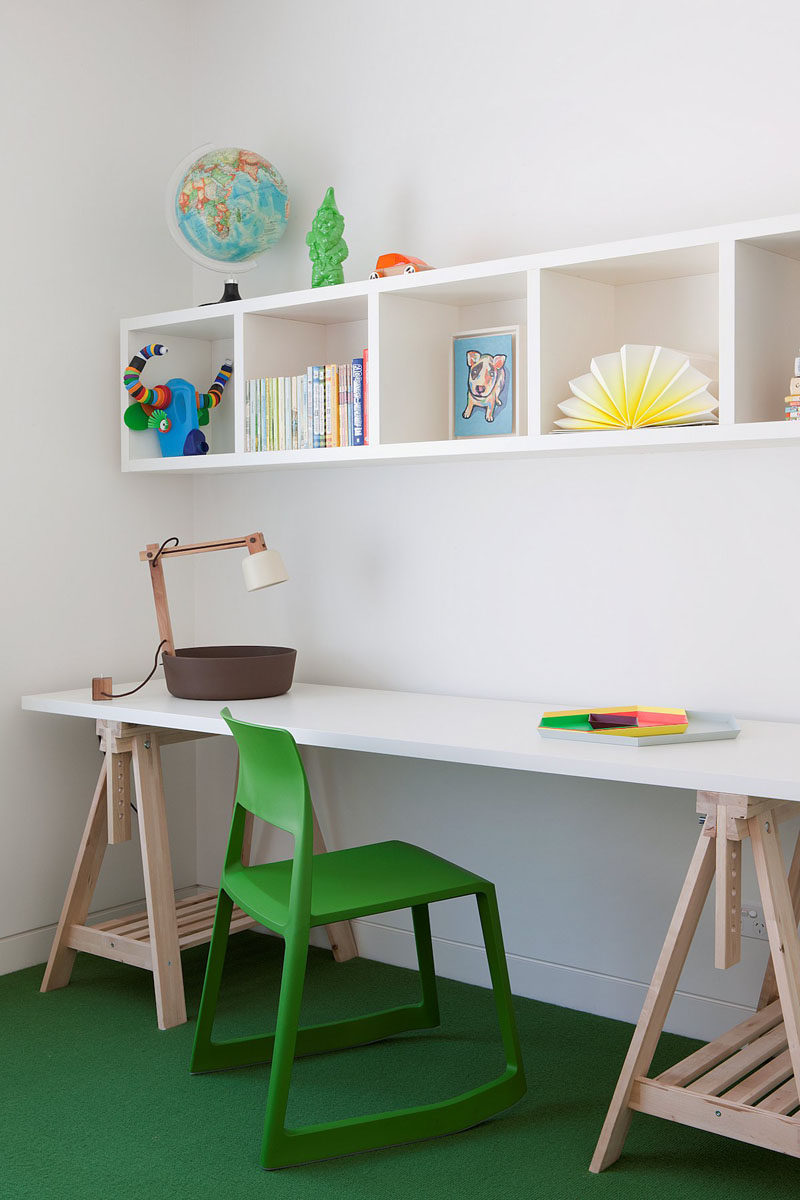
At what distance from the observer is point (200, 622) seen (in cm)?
354

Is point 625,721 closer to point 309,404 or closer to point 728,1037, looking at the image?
point 728,1037

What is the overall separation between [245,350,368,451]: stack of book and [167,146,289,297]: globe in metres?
0.41

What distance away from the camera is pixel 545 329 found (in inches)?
95.1

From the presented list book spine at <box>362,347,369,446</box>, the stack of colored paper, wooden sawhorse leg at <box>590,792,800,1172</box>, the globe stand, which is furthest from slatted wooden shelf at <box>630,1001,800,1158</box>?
the globe stand

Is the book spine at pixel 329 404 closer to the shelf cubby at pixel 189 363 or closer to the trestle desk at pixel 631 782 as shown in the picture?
the shelf cubby at pixel 189 363

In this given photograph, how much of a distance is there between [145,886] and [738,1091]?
4.85 ft

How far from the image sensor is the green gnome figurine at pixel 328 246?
286cm

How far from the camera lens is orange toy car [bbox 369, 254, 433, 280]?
2682 mm

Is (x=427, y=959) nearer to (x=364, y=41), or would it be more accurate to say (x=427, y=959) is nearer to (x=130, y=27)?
(x=364, y=41)

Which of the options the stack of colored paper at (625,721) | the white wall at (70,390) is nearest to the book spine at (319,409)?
the white wall at (70,390)

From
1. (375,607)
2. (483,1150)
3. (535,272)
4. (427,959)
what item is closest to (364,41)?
(535,272)

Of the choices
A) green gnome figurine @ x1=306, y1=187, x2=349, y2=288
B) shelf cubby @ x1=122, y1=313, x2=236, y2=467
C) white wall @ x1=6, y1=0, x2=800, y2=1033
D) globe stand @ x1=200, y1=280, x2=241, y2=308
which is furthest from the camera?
shelf cubby @ x1=122, y1=313, x2=236, y2=467

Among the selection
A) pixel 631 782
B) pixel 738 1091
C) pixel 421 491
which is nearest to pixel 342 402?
pixel 421 491

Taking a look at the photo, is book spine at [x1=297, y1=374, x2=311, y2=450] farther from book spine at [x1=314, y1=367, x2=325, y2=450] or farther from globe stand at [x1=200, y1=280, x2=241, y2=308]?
globe stand at [x1=200, y1=280, x2=241, y2=308]
